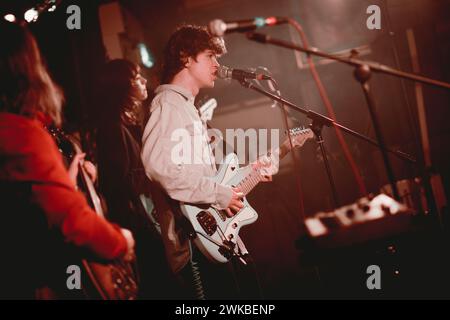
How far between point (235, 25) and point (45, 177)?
1.11 metres

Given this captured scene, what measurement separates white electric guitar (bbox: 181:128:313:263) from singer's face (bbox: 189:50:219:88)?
0.63 m

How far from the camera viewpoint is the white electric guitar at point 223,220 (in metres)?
2.59

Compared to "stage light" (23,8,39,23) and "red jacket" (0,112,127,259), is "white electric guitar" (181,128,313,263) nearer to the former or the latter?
"red jacket" (0,112,127,259)

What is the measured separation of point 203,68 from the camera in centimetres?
291

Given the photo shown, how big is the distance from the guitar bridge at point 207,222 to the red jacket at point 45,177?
1086mm

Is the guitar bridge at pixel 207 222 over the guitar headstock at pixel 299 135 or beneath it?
beneath

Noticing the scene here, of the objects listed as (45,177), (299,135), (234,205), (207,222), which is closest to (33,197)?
(45,177)

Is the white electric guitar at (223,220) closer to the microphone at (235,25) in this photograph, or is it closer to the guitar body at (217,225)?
the guitar body at (217,225)

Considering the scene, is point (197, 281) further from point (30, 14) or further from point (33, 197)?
point (30, 14)

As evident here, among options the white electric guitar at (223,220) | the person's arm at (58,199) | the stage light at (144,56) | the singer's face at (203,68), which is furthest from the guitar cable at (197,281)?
the stage light at (144,56)

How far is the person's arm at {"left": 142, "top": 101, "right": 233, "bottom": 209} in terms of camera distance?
2.43 m

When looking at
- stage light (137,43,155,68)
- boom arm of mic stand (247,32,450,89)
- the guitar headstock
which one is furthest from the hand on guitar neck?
stage light (137,43,155,68)

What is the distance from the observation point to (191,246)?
261 centimetres

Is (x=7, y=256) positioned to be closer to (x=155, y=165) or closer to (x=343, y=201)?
(x=155, y=165)
